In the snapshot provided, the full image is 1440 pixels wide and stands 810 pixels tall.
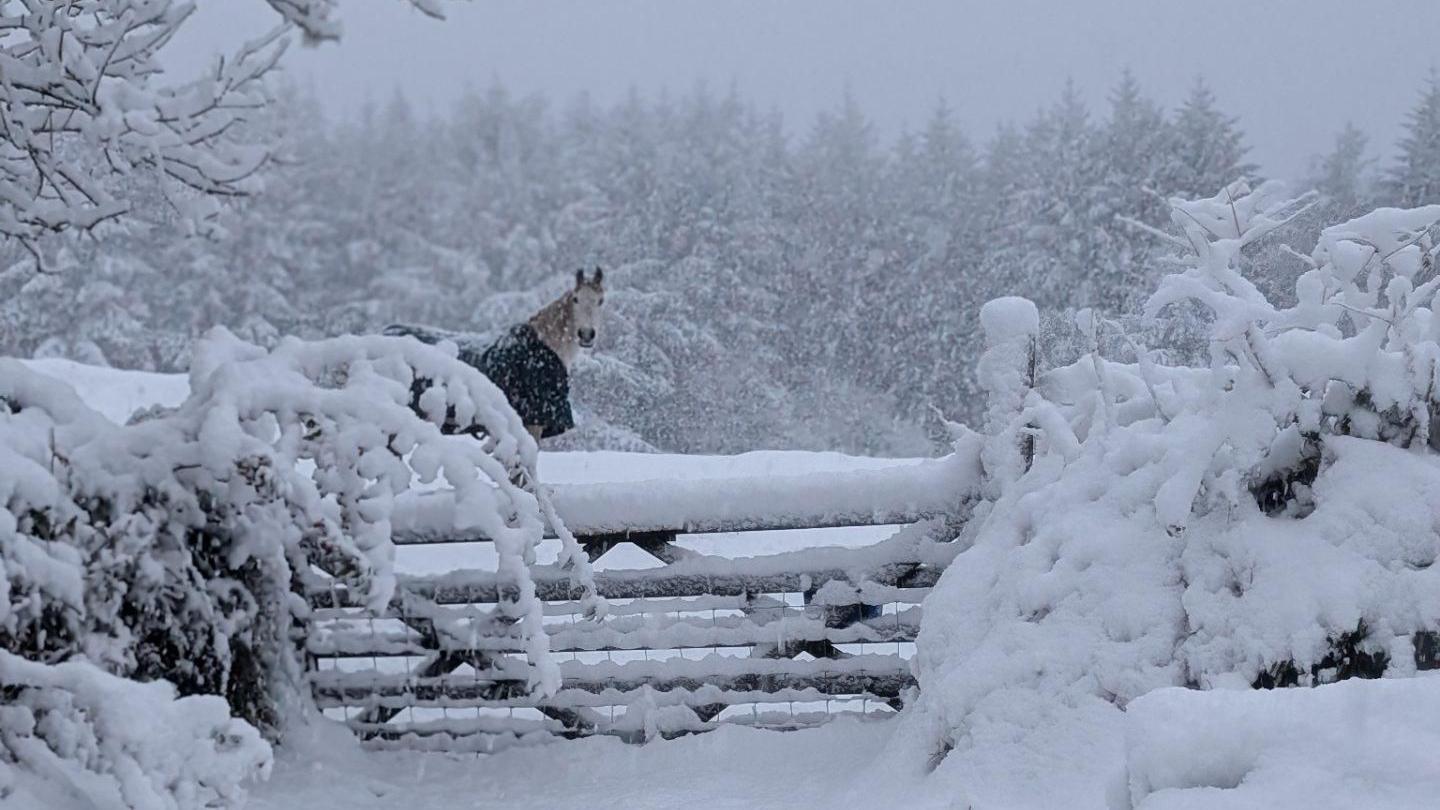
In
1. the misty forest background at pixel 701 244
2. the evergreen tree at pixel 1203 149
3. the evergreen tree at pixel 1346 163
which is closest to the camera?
the evergreen tree at pixel 1203 149

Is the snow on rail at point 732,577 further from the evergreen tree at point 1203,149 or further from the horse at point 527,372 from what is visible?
the evergreen tree at point 1203,149

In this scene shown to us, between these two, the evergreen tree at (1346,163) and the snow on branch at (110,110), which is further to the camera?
the evergreen tree at (1346,163)

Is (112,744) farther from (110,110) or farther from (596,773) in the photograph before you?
(596,773)

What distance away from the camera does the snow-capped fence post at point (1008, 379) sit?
3.84m

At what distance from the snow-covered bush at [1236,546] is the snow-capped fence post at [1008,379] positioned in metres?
0.59

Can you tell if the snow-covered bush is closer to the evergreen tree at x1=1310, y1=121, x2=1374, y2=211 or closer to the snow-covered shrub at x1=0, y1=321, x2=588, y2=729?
the snow-covered shrub at x1=0, y1=321, x2=588, y2=729

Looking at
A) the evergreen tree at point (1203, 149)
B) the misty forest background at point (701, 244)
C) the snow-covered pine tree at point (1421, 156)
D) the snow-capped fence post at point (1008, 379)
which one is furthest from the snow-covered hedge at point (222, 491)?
the snow-covered pine tree at point (1421, 156)

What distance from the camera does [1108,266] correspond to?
20.3 meters

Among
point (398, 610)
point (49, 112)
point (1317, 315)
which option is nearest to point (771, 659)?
point (398, 610)

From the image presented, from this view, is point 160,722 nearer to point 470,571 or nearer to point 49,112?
point 470,571

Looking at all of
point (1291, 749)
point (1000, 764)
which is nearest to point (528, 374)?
point (1000, 764)

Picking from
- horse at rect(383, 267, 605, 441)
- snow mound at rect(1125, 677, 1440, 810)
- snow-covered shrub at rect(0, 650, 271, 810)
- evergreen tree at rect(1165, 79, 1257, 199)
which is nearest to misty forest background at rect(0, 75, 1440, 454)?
evergreen tree at rect(1165, 79, 1257, 199)

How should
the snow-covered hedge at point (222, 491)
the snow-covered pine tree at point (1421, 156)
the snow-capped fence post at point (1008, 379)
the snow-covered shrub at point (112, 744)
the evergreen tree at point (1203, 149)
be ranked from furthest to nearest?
the evergreen tree at point (1203, 149) < the snow-covered pine tree at point (1421, 156) < the snow-capped fence post at point (1008, 379) < the snow-covered hedge at point (222, 491) < the snow-covered shrub at point (112, 744)

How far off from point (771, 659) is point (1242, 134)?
22792 mm
